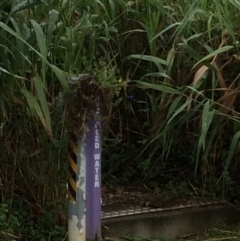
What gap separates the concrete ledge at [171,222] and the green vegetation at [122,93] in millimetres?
172

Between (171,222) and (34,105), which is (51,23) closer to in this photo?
(34,105)

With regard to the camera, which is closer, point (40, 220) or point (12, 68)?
point (12, 68)

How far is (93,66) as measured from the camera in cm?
353

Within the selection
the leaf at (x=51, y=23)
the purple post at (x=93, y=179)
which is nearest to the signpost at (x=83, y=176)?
the purple post at (x=93, y=179)

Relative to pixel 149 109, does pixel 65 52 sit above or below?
above

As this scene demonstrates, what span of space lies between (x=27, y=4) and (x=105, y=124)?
0.74 metres

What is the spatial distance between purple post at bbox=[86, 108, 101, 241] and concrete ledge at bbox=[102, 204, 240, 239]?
32 cm

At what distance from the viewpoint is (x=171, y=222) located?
4.07 meters

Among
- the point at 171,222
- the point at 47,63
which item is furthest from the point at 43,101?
the point at 171,222

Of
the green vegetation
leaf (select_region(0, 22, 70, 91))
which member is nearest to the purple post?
the green vegetation

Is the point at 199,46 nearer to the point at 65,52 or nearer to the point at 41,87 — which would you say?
the point at 65,52

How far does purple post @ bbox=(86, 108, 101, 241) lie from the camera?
337cm

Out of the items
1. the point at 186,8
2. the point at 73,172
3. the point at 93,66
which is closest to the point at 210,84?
the point at 186,8

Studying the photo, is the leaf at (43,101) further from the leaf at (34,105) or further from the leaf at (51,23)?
the leaf at (51,23)
